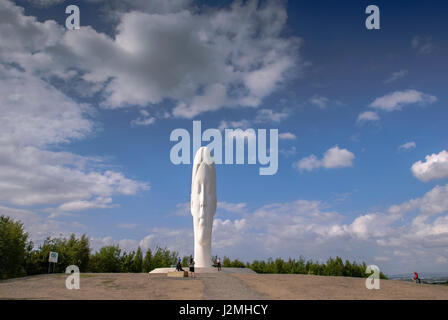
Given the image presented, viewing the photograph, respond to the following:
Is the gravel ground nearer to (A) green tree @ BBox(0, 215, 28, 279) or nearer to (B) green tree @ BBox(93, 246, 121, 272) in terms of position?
(A) green tree @ BBox(0, 215, 28, 279)

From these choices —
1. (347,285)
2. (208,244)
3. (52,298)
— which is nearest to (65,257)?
(208,244)

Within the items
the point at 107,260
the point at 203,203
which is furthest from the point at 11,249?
the point at 203,203

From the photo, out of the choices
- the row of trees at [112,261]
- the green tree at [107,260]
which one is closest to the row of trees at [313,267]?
the row of trees at [112,261]

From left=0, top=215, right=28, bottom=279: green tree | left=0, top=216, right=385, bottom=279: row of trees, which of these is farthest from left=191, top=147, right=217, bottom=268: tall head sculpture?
left=0, top=215, right=28, bottom=279: green tree

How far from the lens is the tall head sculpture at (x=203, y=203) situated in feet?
85.9

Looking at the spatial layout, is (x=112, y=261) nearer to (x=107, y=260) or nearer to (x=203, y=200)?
(x=107, y=260)

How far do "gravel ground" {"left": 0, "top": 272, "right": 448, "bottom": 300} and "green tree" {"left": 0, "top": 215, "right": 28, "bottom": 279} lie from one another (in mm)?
8693

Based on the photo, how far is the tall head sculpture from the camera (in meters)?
26.2

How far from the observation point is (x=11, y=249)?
25281 mm

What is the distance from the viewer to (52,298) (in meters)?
13.0

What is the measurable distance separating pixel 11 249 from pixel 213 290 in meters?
18.3
